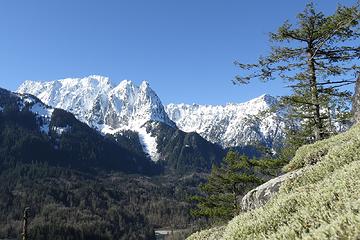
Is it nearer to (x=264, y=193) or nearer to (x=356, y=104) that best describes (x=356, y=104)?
(x=356, y=104)

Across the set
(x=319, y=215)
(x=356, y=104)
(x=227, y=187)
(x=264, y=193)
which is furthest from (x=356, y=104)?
(x=227, y=187)

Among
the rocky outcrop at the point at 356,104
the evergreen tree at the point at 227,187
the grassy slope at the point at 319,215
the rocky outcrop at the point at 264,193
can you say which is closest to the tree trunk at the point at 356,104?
the rocky outcrop at the point at 356,104

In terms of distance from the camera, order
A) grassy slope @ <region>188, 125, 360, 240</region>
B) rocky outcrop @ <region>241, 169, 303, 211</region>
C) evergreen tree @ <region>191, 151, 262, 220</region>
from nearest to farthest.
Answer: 1. grassy slope @ <region>188, 125, 360, 240</region>
2. rocky outcrop @ <region>241, 169, 303, 211</region>
3. evergreen tree @ <region>191, 151, 262, 220</region>

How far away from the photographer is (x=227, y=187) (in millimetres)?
59562

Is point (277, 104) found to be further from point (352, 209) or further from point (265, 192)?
point (352, 209)

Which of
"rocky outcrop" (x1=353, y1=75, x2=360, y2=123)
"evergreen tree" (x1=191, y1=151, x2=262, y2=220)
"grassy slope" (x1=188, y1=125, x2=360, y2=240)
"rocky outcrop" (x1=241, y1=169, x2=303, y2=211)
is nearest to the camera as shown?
"grassy slope" (x1=188, y1=125, x2=360, y2=240)

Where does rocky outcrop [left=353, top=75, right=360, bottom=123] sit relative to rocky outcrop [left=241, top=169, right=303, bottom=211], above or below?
above

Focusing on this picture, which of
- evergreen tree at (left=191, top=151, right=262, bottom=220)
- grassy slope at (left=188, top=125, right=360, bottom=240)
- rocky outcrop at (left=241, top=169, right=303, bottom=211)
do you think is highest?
evergreen tree at (left=191, top=151, right=262, bottom=220)

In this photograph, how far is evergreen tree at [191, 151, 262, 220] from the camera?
180 ft

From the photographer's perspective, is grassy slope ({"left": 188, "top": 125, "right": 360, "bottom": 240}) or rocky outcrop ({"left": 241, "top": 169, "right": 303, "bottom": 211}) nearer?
grassy slope ({"left": 188, "top": 125, "right": 360, "bottom": 240})

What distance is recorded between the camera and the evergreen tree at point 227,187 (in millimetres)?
55000

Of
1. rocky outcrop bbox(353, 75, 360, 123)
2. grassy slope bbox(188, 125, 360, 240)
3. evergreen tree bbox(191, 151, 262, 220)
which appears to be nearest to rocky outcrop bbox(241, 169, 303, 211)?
grassy slope bbox(188, 125, 360, 240)

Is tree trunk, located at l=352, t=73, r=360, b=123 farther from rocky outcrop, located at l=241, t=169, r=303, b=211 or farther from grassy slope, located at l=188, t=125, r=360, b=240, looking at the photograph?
grassy slope, located at l=188, t=125, r=360, b=240

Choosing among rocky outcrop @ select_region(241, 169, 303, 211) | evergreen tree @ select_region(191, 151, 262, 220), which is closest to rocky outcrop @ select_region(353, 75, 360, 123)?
rocky outcrop @ select_region(241, 169, 303, 211)
